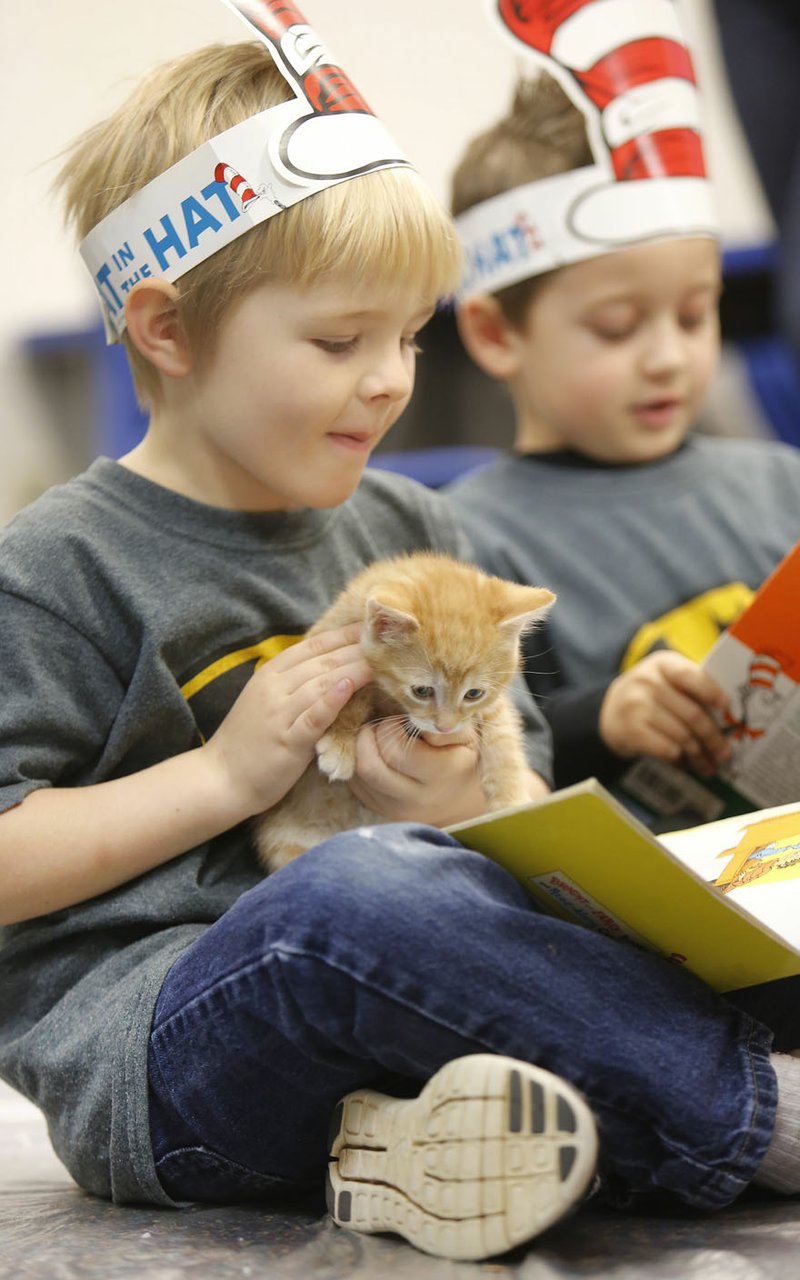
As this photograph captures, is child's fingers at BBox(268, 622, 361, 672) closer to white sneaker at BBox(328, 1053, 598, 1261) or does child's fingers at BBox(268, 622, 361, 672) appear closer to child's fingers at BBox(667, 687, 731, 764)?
white sneaker at BBox(328, 1053, 598, 1261)

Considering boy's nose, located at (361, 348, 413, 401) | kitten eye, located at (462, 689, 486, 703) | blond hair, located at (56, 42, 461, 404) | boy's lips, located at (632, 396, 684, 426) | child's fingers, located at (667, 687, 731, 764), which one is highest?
blond hair, located at (56, 42, 461, 404)

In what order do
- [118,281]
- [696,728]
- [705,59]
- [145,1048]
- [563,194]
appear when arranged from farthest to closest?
[705,59] < [563,194] < [696,728] < [118,281] < [145,1048]

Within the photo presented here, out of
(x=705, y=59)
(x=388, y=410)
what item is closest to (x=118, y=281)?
(x=388, y=410)

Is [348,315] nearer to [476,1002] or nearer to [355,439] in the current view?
[355,439]

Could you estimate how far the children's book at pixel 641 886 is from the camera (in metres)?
0.76

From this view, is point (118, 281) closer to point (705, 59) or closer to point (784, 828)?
point (784, 828)

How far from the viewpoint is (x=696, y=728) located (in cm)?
134

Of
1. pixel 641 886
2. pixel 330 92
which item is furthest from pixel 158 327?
pixel 641 886

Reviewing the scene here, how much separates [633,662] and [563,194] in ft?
1.83

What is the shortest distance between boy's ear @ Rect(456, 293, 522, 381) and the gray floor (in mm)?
1124

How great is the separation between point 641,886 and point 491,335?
109cm

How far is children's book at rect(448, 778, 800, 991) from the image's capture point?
29.9 inches

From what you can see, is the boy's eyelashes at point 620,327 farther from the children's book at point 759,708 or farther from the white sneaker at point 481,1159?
the white sneaker at point 481,1159

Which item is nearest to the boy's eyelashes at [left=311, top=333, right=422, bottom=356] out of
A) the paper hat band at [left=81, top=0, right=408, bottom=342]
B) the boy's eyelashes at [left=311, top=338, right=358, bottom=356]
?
the boy's eyelashes at [left=311, top=338, right=358, bottom=356]
